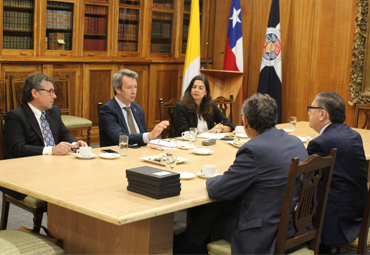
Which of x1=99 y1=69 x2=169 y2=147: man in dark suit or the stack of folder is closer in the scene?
the stack of folder

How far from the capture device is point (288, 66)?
22.7 feet

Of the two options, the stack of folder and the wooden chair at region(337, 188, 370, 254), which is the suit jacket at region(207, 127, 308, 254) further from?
→ the wooden chair at region(337, 188, 370, 254)

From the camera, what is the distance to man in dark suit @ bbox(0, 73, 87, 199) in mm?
3119

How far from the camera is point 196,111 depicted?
4.50 meters

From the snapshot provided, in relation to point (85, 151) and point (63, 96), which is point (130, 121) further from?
point (63, 96)

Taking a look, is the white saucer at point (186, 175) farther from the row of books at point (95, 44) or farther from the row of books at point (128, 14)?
the row of books at point (128, 14)

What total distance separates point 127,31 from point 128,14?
0.83 feet

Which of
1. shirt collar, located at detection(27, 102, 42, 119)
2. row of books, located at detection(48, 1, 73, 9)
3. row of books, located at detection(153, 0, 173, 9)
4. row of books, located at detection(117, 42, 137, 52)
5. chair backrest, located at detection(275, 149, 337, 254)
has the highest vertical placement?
row of books, located at detection(153, 0, 173, 9)

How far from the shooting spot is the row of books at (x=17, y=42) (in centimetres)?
555

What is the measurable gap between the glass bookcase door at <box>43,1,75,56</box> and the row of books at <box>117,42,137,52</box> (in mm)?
823

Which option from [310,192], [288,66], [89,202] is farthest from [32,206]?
[288,66]

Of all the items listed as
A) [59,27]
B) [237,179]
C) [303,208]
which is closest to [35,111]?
[237,179]

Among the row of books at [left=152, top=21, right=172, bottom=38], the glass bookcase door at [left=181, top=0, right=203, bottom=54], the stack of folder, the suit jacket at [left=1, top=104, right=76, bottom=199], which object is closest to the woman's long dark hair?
the suit jacket at [left=1, top=104, right=76, bottom=199]

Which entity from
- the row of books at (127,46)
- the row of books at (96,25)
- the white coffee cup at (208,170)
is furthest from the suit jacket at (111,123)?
the row of books at (127,46)
